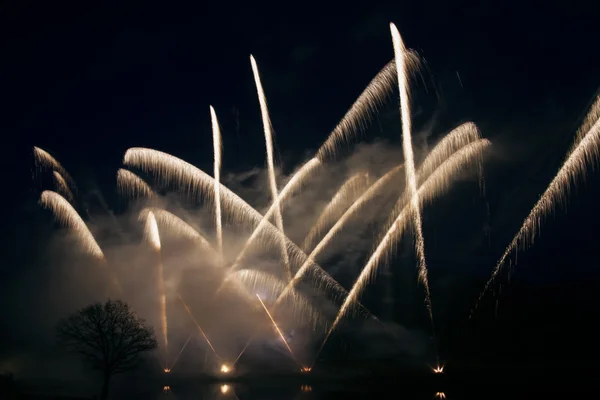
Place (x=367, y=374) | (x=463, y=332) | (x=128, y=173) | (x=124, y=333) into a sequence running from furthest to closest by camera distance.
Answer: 1. (x=463, y=332)
2. (x=367, y=374)
3. (x=124, y=333)
4. (x=128, y=173)

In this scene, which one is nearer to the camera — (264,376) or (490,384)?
(490,384)

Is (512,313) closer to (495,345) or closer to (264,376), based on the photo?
(495,345)

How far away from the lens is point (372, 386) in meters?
80.9

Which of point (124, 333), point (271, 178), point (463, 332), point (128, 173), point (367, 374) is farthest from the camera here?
point (463, 332)

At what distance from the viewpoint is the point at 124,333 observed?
61062 mm

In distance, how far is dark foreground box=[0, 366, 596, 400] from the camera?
2498 inches

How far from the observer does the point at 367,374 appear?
101875 mm

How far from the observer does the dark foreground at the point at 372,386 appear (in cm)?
6344

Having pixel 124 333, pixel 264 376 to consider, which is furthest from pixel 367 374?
pixel 124 333

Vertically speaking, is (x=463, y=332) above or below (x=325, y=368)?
above

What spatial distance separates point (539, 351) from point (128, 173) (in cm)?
9918

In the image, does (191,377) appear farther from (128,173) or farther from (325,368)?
(128,173)

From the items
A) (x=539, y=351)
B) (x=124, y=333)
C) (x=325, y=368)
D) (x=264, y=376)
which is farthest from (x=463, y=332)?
(x=124, y=333)

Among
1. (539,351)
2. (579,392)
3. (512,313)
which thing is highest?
(512,313)
